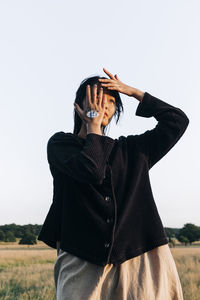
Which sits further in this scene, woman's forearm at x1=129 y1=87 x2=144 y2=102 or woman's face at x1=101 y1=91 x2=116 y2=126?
woman's forearm at x1=129 y1=87 x2=144 y2=102

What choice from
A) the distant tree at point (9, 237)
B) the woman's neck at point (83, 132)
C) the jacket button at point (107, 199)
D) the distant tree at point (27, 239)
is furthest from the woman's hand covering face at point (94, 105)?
the distant tree at point (9, 237)

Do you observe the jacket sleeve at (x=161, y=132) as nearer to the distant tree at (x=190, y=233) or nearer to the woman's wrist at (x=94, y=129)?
the woman's wrist at (x=94, y=129)

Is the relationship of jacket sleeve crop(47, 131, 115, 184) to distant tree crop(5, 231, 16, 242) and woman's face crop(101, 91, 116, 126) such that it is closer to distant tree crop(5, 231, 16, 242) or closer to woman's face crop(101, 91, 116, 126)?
woman's face crop(101, 91, 116, 126)

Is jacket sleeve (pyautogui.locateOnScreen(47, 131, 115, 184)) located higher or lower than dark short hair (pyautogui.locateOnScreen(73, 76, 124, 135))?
lower

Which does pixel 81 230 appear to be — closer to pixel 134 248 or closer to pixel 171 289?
pixel 134 248

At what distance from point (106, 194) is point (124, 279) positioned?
58 cm

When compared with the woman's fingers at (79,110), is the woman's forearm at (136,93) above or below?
above

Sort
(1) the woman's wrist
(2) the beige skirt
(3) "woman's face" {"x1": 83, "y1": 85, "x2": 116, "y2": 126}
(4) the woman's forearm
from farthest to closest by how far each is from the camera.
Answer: (4) the woman's forearm → (3) "woman's face" {"x1": 83, "y1": 85, "x2": 116, "y2": 126} → (1) the woman's wrist → (2) the beige skirt

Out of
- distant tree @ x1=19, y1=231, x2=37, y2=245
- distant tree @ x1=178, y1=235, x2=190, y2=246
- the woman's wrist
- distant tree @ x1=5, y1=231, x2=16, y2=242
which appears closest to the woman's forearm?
the woman's wrist

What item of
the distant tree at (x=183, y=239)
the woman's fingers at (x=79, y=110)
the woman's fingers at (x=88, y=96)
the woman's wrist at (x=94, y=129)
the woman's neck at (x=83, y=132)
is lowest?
the distant tree at (x=183, y=239)

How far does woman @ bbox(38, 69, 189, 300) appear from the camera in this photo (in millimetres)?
2557

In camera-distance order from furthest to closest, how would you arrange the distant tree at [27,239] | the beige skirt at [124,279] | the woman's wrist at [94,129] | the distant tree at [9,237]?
the distant tree at [9,237]
the distant tree at [27,239]
the woman's wrist at [94,129]
the beige skirt at [124,279]

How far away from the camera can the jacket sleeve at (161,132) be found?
2896 millimetres

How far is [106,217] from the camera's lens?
2.61 meters
